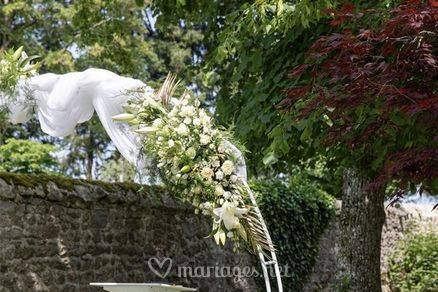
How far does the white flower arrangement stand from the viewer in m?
5.15

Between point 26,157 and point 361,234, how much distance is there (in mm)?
7163

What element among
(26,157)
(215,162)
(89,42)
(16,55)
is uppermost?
(89,42)

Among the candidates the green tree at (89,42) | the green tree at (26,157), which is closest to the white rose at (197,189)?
the green tree at (89,42)

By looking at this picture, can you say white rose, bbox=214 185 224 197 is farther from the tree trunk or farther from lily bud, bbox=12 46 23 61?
the tree trunk

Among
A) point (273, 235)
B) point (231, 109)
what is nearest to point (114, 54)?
point (231, 109)

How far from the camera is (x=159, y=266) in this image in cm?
840

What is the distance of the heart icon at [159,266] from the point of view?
27.2 feet

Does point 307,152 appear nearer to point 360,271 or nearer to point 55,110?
point 360,271

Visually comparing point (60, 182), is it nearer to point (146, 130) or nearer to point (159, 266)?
point (159, 266)

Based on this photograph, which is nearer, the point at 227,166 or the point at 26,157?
the point at 227,166

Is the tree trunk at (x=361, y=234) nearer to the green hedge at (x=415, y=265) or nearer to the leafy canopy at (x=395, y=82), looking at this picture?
the leafy canopy at (x=395, y=82)

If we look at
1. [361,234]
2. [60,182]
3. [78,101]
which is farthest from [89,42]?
[361,234]

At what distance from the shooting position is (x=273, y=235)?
392 inches

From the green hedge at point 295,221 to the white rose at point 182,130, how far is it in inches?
185
